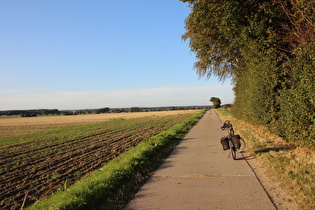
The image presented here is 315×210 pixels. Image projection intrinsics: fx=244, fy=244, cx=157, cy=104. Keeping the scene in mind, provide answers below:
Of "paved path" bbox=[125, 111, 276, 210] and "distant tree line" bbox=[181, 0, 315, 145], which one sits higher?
"distant tree line" bbox=[181, 0, 315, 145]

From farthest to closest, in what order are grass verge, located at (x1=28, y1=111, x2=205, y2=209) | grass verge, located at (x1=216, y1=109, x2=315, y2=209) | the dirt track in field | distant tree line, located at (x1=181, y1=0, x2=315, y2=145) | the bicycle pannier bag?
the dirt track in field
the bicycle pannier bag
distant tree line, located at (x1=181, y1=0, x2=315, y2=145)
grass verge, located at (x1=28, y1=111, x2=205, y2=209)
grass verge, located at (x1=216, y1=109, x2=315, y2=209)

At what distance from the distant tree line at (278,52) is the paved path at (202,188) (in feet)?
7.86

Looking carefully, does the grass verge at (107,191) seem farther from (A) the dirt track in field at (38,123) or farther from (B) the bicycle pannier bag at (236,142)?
(A) the dirt track in field at (38,123)

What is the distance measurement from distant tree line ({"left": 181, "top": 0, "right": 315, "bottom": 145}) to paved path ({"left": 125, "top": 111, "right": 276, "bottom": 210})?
240 centimetres

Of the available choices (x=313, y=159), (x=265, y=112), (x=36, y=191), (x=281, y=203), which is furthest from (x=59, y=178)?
(x=265, y=112)

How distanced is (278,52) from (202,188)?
340 inches

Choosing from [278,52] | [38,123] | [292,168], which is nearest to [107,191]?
[292,168]

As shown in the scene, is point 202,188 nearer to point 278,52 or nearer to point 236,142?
point 236,142

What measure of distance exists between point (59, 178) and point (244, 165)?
585cm

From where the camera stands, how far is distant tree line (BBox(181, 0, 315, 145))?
7.28 m

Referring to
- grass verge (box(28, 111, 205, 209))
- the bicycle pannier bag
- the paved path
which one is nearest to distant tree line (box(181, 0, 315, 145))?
the bicycle pannier bag

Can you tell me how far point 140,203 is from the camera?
4410 millimetres

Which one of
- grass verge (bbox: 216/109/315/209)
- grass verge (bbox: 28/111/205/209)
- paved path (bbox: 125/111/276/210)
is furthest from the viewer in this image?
grass verge (bbox: 28/111/205/209)

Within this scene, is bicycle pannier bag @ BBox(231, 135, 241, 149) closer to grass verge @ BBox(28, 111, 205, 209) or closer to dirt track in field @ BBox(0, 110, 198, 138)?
grass verge @ BBox(28, 111, 205, 209)
